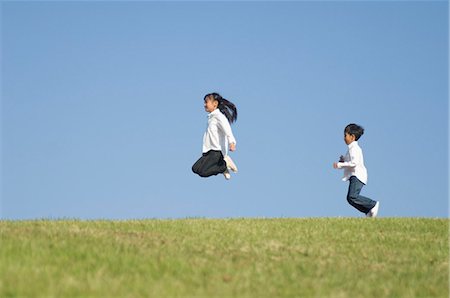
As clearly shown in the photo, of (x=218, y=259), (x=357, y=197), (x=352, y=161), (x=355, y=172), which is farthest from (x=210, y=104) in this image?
(x=218, y=259)

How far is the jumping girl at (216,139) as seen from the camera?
1689cm

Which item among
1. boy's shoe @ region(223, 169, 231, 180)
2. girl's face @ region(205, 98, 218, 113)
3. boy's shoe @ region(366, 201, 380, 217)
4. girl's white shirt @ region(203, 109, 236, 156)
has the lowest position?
boy's shoe @ region(366, 201, 380, 217)

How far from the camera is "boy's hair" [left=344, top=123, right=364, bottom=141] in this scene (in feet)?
58.9

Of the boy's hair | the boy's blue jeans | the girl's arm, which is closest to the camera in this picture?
the girl's arm

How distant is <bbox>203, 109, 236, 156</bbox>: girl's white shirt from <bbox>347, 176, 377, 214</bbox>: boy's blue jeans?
3.50 meters

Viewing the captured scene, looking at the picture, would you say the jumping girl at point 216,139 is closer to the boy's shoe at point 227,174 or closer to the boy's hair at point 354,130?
the boy's shoe at point 227,174

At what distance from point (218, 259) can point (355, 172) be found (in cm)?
858

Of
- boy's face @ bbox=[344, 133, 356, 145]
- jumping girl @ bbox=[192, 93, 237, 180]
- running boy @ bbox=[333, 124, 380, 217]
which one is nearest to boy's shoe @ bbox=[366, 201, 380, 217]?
running boy @ bbox=[333, 124, 380, 217]

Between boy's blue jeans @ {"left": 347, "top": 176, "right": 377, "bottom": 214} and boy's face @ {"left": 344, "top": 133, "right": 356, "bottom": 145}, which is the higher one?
boy's face @ {"left": 344, "top": 133, "right": 356, "bottom": 145}

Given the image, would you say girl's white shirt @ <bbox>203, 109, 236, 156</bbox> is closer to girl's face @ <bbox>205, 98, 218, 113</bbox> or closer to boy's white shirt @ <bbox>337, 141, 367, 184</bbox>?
girl's face @ <bbox>205, 98, 218, 113</bbox>

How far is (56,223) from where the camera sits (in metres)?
13.7

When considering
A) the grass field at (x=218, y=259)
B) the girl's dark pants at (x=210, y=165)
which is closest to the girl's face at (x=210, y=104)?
the girl's dark pants at (x=210, y=165)

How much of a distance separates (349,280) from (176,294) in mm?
2768

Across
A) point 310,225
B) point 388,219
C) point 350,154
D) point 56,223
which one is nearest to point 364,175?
point 350,154
